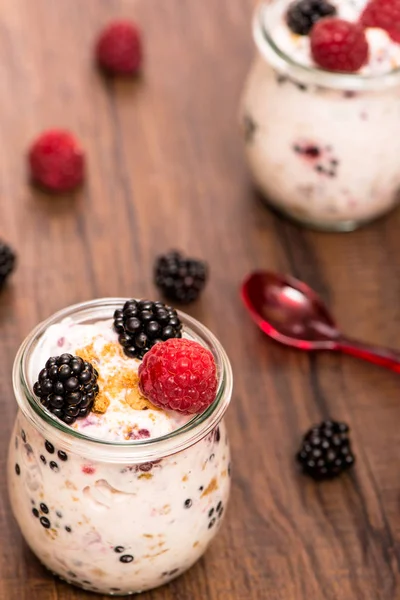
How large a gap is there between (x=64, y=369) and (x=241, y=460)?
48 centimetres

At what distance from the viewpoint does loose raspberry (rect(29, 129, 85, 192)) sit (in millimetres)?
1907

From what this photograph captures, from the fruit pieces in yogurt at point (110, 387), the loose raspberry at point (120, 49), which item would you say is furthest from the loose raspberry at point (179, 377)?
the loose raspberry at point (120, 49)

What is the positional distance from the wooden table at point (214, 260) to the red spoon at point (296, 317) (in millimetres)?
22

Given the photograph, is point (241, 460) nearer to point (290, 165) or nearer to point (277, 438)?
point (277, 438)

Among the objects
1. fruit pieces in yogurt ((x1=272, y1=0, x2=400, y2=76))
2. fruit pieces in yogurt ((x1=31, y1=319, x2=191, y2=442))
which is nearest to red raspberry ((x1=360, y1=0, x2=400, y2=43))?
fruit pieces in yogurt ((x1=272, y1=0, x2=400, y2=76))

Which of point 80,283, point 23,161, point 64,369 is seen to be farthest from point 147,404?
point 23,161

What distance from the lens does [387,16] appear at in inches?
67.7

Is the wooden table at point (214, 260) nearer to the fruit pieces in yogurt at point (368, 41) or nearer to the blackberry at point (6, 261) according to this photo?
the blackberry at point (6, 261)

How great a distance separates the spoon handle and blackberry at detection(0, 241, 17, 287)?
568 millimetres

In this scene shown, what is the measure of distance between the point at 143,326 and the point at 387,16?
0.81 m

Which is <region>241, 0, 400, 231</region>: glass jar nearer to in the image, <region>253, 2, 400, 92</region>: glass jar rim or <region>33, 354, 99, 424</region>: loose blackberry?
<region>253, 2, 400, 92</region>: glass jar rim

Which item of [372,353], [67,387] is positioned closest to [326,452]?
[372,353]

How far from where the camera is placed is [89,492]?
119cm

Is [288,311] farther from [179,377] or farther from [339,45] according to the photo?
[179,377]
